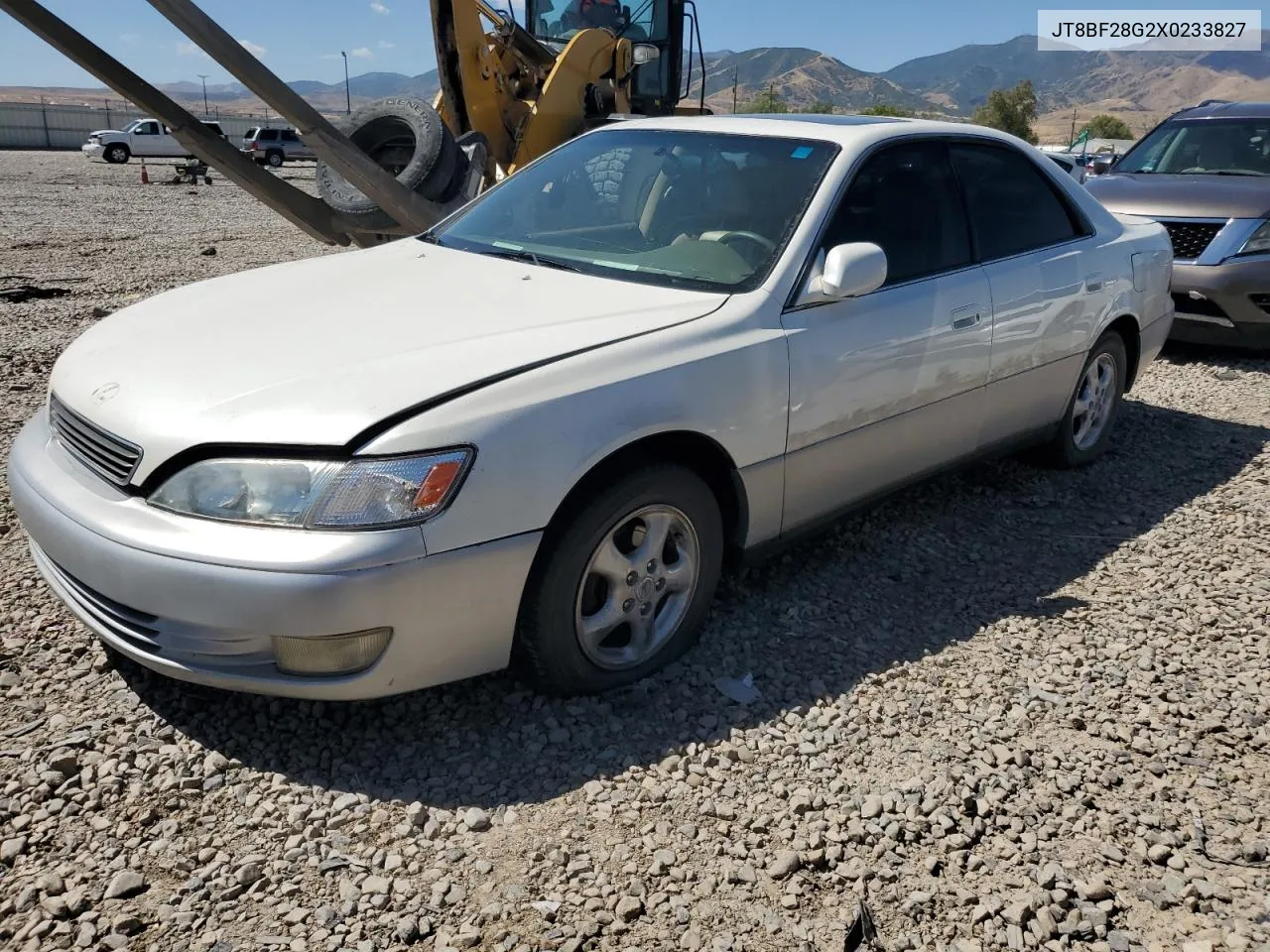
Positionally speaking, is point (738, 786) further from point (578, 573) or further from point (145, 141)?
point (145, 141)

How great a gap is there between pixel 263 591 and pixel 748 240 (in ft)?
6.42

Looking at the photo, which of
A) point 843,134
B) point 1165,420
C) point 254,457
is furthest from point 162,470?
point 1165,420

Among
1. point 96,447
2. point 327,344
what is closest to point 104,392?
point 96,447

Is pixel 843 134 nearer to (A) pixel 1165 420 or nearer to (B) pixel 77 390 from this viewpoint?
(B) pixel 77 390

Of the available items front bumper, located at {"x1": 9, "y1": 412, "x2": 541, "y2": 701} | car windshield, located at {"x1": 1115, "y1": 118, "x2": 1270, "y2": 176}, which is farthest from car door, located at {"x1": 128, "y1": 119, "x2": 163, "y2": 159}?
front bumper, located at {"x1": 9, "y1": 412, "x2": 541, "y2": 701}

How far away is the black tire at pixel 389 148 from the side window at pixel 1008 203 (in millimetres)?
4741

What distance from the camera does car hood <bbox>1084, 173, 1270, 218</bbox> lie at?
7.45 meters

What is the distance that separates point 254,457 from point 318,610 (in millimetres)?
411

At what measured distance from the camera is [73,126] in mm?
50812

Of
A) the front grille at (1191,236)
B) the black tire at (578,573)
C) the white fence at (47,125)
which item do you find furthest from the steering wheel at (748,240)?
the white fence at (47,125)

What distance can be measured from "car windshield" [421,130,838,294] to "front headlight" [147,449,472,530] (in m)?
1.23

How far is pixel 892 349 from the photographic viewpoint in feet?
11.8

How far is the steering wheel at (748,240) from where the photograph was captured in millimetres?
3395

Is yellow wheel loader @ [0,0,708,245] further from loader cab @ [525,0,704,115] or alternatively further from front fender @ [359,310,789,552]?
front fender @ [359,310,789,552]
